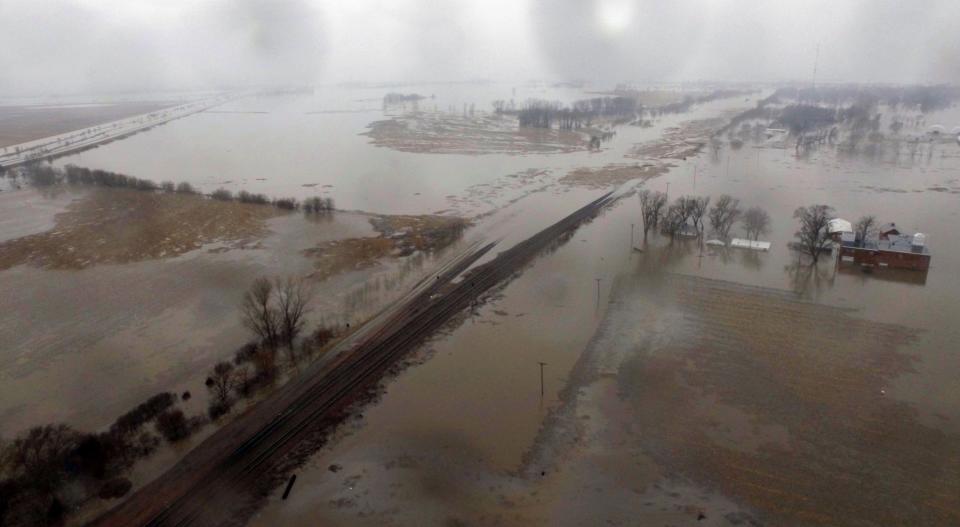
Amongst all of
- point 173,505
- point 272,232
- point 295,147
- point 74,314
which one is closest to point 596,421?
point 173,505

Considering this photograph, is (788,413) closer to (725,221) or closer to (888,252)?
(888,252)

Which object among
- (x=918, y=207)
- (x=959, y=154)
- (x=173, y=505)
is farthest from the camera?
(x=959, y=154)

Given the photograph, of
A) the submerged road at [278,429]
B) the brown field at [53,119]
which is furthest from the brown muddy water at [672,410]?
the brown field at [53,119]

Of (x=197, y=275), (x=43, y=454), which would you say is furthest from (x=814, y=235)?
(x=43, y=454)

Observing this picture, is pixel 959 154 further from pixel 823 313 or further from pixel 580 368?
pixel 580 368

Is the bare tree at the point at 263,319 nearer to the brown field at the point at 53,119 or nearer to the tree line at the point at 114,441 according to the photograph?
the tree line at the point at 114,441

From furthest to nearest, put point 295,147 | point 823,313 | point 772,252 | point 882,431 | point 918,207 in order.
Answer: point 295,147, point 918,207, point 772,252, point 823,313, point 882,431

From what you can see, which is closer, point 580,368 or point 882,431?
point 882,431
